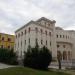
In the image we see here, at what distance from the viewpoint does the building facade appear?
64688 mm

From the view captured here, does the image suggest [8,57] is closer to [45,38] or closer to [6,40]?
[45,38]

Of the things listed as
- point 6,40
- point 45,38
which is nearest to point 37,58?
point 45,38

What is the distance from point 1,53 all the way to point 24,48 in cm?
1516

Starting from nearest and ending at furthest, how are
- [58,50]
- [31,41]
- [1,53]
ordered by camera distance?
1. [1,53]
2. [31,41]
3. [58,50]

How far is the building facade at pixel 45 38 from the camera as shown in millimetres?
64688

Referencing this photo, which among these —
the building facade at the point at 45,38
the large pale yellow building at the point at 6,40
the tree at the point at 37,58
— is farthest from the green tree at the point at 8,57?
the large pale yellow building at the point at 6,40

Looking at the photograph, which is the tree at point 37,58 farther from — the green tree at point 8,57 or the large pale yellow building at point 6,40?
the large pale yellow building at point 6,40

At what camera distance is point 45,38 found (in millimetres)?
68250

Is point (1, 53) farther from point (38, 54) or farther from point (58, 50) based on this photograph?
point (58, 50)

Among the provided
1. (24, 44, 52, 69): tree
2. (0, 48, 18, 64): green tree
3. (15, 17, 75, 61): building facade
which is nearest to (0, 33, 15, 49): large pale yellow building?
(15, 17, 75, 61): building facade

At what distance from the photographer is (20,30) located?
73000mm

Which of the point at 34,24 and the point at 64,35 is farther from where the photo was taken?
the point at 64,35

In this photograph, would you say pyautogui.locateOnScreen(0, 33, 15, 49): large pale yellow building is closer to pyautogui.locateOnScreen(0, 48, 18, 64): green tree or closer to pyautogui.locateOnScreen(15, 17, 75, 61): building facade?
pyautogui.locateOnScreen(15, 17, 75, 61): building facade

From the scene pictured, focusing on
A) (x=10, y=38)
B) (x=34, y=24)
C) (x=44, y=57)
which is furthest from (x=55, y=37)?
(x=44, y=57)
